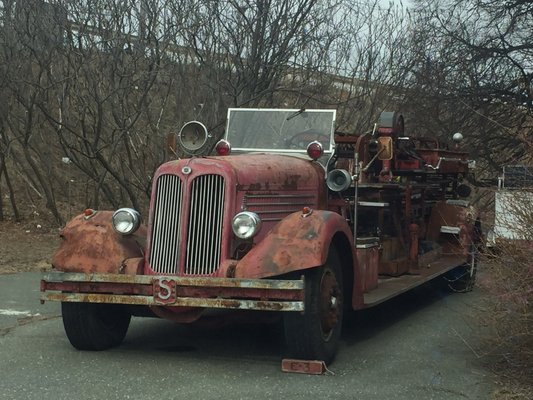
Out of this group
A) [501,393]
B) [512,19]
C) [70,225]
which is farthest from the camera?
[512,19]

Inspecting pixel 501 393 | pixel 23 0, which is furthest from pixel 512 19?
pixel 501 393

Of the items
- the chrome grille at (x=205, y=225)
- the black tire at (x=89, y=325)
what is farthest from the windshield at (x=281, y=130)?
the black tire at (x=89, y=325)

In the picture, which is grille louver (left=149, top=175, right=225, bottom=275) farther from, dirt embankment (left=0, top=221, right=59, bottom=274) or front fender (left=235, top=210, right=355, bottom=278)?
dirt embankment (left=0, top=221, right=59, bottom=274)

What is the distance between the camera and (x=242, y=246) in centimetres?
610

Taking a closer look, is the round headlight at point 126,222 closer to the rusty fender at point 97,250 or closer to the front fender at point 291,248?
the rusty fender at point 97,250

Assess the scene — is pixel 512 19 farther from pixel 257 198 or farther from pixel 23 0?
pixel 257 198

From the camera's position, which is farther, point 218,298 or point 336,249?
point 336,249

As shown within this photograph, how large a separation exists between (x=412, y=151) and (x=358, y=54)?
7.07 metres

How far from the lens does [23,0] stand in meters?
12.4

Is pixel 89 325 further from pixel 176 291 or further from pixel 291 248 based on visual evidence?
pixel 291 248

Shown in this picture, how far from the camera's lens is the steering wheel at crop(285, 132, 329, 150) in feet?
25.7

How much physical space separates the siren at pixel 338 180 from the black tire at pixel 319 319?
1.17 meters

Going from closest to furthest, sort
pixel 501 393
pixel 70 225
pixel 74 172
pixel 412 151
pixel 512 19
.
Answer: pixel 501 393, pixel 70 225, pixel 412 151, pixel 512 19, pixel 74 172

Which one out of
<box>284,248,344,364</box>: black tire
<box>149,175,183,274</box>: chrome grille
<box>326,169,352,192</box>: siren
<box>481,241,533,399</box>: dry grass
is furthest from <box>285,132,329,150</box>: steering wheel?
<box>481,241,533,399</box>: dry grass
